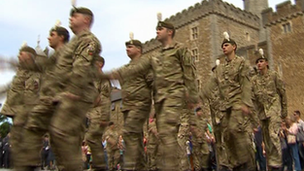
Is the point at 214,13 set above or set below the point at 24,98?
above

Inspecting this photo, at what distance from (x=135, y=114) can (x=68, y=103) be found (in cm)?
234

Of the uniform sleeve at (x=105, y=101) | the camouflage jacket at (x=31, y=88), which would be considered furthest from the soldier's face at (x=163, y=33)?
the camouflage jacket at (x=31, y=88)

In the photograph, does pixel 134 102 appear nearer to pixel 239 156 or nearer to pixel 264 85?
pixel 239 156

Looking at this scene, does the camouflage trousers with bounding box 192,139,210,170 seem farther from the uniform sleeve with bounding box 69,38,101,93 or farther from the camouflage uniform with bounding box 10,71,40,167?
the uniform sleeve with bounding box 69,38,101,93

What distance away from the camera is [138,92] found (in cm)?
684

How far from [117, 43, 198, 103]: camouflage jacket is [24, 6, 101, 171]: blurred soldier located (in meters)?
1.16

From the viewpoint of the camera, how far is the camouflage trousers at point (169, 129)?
5.30 metres

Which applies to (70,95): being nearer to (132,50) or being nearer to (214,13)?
(132,50)

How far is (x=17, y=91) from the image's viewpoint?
7.50 meters

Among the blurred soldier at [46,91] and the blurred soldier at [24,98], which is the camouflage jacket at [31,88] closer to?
the blurred soldier at [24,98]

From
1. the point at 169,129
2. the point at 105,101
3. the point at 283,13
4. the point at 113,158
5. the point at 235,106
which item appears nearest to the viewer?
the point at 169,129

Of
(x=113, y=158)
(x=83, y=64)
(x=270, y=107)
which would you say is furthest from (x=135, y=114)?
(x=113, y=158)

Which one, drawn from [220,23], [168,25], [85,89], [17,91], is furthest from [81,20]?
[220,23]

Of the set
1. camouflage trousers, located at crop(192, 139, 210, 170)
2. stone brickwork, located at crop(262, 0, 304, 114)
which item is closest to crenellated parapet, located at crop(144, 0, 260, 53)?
stone brickwork, located at crop(262, 0, 304, 114)
